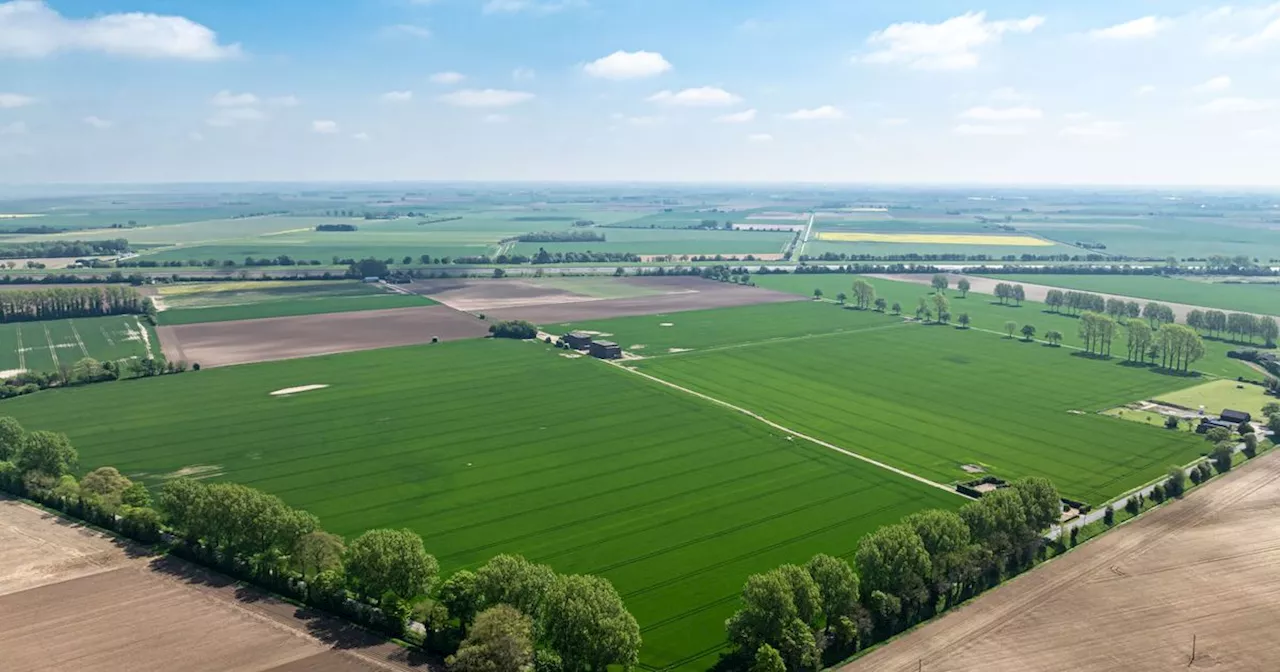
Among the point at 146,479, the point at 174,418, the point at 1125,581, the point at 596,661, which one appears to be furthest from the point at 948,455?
the point at 174,418

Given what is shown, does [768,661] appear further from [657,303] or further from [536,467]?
[657,303]

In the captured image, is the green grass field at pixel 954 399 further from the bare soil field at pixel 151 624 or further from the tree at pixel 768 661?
the bare soil field at pixel 151 624

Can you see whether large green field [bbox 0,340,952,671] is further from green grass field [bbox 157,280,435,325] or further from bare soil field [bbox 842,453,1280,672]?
green grass field [bbox 157,280,435,325]

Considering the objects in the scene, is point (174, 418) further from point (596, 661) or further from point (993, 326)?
point (993, 326)

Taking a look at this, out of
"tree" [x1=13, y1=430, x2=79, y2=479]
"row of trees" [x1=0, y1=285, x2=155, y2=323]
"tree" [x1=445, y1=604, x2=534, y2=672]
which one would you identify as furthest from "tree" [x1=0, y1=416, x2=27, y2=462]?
"row of trees" [x1=0, y1=285, x2=155, y2=323]

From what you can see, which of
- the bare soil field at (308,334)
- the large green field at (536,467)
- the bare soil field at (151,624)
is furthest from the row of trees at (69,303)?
the bare soil field at (151,624)
